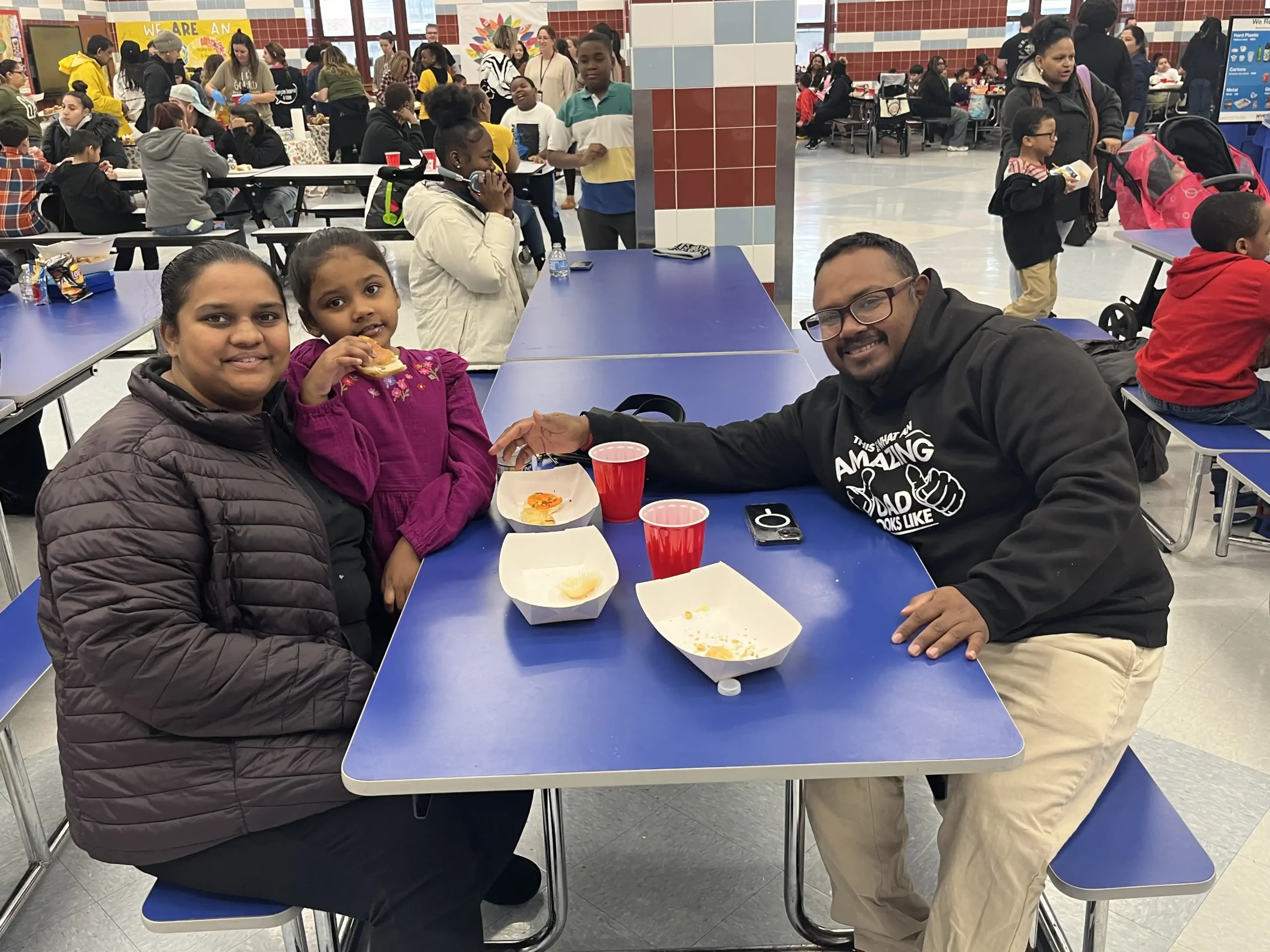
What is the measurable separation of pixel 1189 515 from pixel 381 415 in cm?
274

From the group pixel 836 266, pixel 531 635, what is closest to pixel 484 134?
pixel 836 266

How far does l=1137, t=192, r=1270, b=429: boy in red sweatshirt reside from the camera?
3168 millimetres

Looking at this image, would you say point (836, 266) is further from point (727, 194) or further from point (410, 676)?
point (727, 194)

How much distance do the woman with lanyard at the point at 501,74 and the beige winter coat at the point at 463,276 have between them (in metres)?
6.92

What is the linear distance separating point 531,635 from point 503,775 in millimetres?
320

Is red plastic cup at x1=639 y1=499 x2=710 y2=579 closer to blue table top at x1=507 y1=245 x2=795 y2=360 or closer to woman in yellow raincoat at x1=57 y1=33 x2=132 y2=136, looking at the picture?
blue table top at x1=507 y1=245 x2=795 y2=360

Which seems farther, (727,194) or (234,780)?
(727,194)

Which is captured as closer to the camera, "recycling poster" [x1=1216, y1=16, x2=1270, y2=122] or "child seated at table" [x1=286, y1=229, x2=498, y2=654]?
"child seated at table" [x1=286, y1=229, x2=498, y2=654]

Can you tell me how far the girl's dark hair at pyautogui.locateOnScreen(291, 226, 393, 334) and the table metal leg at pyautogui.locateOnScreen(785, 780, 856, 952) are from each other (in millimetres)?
1305

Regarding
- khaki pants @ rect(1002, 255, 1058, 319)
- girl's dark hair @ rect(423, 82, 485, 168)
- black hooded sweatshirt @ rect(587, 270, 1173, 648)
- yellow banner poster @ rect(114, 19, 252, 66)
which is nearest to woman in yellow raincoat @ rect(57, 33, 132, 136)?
yellow banner poster @ rect(114, 19, 252, 66)

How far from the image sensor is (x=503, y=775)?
1.20 meters

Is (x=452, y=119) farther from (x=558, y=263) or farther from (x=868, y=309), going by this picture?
(x=868, y=309)

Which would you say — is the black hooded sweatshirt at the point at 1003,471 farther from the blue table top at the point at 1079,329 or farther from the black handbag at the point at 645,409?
the blue table top at the point at 1079,329

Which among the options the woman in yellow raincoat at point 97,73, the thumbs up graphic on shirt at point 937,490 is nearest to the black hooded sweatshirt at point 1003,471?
the thumbs up graphic on shirt at point 937,490
